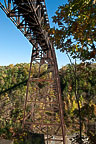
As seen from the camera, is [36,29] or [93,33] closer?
[93,33]

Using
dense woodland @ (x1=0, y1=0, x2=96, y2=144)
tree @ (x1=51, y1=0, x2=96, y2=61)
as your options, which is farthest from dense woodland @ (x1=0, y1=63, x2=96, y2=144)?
tree @ (x1=51, y1=0, x2=96, y2=61)

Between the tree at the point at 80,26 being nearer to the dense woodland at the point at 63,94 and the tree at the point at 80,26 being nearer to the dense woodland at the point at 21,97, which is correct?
the dense woodland at the point at 63,94

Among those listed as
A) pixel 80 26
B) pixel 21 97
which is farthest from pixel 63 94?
pixel 80 26

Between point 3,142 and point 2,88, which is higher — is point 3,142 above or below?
below

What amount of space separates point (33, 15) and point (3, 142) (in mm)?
4210

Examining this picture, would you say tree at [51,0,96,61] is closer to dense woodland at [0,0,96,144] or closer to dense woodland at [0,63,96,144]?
dense woodland at [0,0,96,144]

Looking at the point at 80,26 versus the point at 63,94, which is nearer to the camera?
the point at 80,26

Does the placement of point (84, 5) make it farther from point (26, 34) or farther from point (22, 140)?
point (22, 140)

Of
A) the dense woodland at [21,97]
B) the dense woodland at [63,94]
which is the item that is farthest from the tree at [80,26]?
the dense woodland at [21,97]

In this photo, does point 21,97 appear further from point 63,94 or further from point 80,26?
point 80,26

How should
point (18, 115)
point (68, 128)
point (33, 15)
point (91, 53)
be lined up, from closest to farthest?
point (91, 53), point (33, 15), point (68, 128), point (18, 115)

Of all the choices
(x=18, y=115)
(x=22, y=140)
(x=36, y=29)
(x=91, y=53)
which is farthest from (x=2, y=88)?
(x=91, y=53)

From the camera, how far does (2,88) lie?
12008 millimetres

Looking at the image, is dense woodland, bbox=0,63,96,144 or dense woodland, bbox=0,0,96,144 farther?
dense woodland, bbox=0,63,96,144
